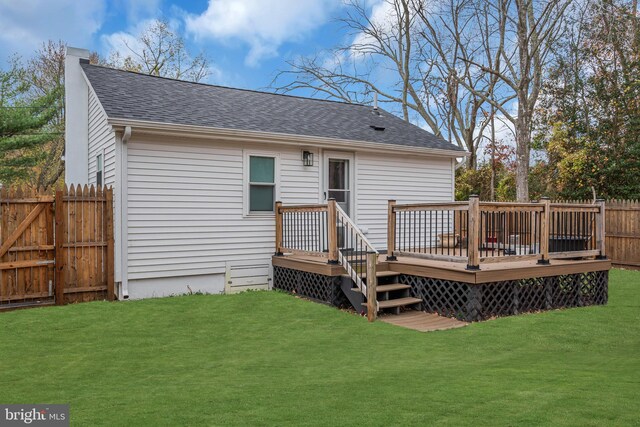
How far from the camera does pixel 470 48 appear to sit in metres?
22.6

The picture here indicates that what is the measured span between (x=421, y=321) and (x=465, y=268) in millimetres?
1009

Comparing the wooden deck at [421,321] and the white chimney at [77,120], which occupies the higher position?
the white chimney at [77,120]

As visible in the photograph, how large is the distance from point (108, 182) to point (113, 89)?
80.6 inches

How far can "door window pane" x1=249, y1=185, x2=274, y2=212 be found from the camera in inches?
377

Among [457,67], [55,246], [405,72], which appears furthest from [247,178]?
[457,67]

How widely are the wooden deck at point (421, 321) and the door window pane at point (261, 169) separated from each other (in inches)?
153

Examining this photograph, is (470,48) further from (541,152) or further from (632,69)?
(632,69)

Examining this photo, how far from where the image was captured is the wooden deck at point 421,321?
6.56 metres

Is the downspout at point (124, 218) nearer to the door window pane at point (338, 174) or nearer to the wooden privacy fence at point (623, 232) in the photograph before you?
the door window pane at point (338, 174)

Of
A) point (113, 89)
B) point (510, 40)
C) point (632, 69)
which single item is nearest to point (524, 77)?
point (632, 69)

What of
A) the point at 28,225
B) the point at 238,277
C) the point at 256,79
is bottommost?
the point at 238,277

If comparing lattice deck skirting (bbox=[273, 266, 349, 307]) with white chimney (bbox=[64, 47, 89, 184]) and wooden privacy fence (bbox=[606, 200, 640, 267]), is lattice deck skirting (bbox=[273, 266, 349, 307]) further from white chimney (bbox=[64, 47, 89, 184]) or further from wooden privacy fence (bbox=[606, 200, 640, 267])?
wooden privacy fence (bbox=[606, 200, 640, 267])

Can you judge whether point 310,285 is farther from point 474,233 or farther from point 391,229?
point 474,233

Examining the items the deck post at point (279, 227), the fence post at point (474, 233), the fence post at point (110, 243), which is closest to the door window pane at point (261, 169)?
the deck post at point (279, 227)
